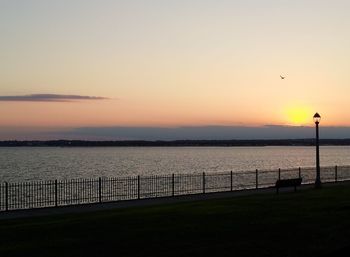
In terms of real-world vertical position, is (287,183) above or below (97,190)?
above

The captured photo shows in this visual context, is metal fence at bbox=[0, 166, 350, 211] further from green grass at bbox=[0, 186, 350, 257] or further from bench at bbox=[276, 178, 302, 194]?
green grass at bbox=[0, 186, 350, 257]

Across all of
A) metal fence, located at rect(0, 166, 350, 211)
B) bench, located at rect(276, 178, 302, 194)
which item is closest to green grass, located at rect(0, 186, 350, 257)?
metal fence, located at rect(0, 166, 350, 211)

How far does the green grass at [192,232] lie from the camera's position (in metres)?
12.7

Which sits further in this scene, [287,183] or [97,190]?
[97,190]

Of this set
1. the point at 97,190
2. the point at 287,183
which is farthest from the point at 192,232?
the point at 97,190

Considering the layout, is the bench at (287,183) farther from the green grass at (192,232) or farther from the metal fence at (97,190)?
the green grass at (192,232)

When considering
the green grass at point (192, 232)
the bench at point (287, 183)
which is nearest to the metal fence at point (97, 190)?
the bench at point (287, 183)

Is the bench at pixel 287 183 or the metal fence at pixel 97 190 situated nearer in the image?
the metal fence at pixel 97 190

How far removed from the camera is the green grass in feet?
41.7

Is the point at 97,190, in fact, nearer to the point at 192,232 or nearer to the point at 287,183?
the point at 287,183

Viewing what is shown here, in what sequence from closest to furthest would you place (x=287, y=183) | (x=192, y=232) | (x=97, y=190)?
(x=192, y=232)
(x=287, y=183)
(x=97, y=190)

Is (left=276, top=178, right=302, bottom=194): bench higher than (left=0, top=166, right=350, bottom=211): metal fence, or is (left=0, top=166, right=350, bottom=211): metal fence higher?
(left=276, top=178, right=302, bottom=194): bench

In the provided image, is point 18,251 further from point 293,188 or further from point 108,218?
point 293,188

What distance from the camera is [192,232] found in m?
15.4
